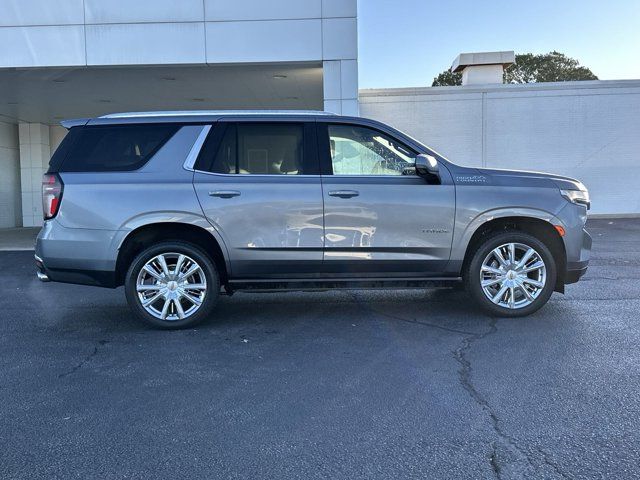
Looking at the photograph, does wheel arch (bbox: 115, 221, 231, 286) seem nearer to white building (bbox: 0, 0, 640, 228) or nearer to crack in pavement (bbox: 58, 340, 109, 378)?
crack in pavement (bbox: 58, 340, 109, 378)

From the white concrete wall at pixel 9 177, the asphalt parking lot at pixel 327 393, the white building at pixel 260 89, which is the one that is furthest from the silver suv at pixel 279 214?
the white concrete wall at pixel 9 177

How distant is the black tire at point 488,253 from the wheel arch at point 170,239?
2.49 meters

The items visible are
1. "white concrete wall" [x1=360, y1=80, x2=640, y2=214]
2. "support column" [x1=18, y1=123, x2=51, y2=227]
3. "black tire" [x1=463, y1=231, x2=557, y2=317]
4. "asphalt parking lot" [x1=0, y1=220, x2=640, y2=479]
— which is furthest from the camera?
"support column" [x1=18, y1=123, x2=51, y2=227]

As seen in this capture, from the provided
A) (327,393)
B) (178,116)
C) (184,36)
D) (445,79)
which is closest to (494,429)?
(327,393)

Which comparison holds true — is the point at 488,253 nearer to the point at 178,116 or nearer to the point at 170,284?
the point at 170,284

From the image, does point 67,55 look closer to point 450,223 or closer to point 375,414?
point 450,223

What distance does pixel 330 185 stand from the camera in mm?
5590

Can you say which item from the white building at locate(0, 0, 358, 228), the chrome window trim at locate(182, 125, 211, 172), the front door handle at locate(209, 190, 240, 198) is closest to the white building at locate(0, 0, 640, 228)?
the white building at locate(0, 0, 358, 228)

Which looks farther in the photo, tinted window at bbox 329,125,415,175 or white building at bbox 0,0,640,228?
white building at bbox 0,0,640,228

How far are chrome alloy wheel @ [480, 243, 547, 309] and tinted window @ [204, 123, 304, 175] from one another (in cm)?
219

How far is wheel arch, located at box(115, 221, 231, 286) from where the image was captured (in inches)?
219

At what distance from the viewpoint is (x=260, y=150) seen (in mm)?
5711

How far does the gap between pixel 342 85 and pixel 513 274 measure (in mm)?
7197

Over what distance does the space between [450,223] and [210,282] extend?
2461mm
